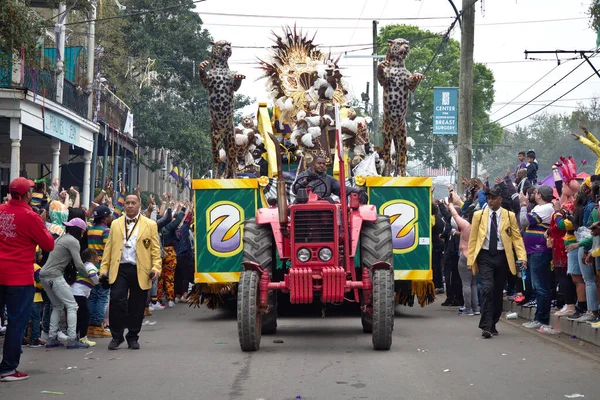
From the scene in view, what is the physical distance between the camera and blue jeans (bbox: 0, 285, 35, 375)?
32.0 feet

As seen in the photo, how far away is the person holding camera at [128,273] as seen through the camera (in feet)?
39.7

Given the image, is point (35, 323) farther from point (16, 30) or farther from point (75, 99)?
point (75, 99)

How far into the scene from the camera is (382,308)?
36.7ft

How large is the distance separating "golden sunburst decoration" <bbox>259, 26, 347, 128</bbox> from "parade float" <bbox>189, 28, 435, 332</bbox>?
18mm

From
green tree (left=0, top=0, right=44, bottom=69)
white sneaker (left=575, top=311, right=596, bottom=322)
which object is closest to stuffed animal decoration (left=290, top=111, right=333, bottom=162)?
green tree (left=0, top=0, right=44, bottom=69)

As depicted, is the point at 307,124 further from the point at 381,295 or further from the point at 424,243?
the point at 381,295

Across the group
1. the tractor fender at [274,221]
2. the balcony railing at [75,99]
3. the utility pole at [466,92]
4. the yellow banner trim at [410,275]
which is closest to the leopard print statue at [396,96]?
the yellow banner trim at [410,275]

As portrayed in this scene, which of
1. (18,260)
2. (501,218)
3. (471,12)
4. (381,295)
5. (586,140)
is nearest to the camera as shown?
(18,260)

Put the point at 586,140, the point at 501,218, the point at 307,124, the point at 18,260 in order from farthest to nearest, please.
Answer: the point at 307,124 → the point at 586,140 → the point at 501,218 → the point at 18,260

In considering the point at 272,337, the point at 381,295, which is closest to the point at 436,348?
the point at 381,295

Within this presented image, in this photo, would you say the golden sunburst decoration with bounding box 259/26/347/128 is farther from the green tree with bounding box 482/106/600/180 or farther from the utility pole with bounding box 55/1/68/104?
the green tree with bounding box 482/106/600/180

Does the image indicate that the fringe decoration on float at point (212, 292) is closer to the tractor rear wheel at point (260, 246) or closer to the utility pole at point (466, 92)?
the tractor rear wheel at point (260, 246)

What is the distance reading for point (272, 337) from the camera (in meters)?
13.1

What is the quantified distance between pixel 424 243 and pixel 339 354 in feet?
13.7
